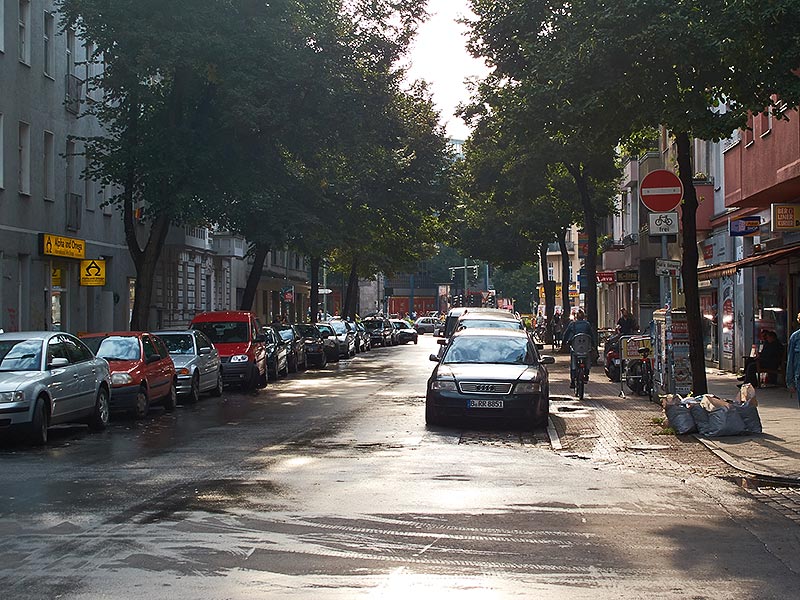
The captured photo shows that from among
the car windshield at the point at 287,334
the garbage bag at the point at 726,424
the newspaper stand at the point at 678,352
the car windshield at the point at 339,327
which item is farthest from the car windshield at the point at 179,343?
the car windshield at the point at 339,327

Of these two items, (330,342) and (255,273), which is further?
(330,342)

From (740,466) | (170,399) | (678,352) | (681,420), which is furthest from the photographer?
(170,399)

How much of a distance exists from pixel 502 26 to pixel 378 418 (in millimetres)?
13459

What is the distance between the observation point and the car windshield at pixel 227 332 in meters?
31.5

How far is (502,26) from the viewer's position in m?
31.1

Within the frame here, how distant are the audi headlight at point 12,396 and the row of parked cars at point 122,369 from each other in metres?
0.01

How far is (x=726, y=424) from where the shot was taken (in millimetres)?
17094

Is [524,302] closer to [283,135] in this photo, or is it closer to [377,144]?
[377,144]

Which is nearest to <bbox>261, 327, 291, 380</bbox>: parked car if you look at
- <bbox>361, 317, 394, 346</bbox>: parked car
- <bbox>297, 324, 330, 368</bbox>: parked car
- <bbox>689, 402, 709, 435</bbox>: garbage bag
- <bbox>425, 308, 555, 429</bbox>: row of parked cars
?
<bbox>297, 324, 330, 368</bbox>: parked car

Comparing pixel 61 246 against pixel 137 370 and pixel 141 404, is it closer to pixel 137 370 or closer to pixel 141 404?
pixel 137 370

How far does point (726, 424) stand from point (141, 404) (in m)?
10.0

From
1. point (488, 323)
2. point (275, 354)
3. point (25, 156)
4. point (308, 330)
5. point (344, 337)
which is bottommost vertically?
point (275, 354)

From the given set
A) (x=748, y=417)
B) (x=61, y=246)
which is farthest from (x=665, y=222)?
(x=61, y=246)

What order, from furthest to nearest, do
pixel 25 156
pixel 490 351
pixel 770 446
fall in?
pixel 25 156, pixel 490 351, pixel 770 446
